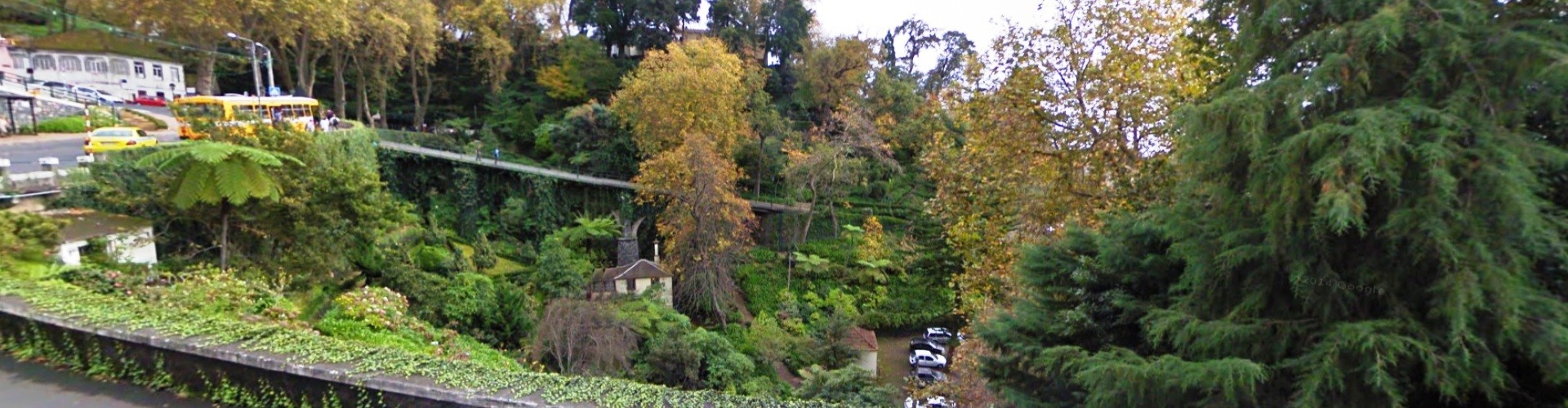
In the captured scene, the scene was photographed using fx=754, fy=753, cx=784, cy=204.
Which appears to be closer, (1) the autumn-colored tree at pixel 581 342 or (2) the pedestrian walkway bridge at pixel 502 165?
(1) the autumn-colored tree at pixel 581 342

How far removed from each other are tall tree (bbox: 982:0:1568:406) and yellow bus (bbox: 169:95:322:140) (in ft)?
34.8

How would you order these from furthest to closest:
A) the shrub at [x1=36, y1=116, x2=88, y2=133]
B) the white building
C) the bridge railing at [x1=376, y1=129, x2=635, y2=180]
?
the white building
the bridge railing at [x1=376, y1=129, x2=635, y2=180]
the shrub at [x1=36, y1=116, x2=88, y2=133]

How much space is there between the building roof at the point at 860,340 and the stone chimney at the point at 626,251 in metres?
6.46

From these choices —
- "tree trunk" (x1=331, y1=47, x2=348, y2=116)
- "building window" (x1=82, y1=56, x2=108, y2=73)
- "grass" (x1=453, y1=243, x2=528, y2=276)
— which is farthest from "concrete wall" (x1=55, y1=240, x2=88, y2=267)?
"building window" (x1=82, y1=56, x2=108, y2=73)

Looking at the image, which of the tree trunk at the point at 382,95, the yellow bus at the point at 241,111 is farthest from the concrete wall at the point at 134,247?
the tree trunk at the point at 382,95

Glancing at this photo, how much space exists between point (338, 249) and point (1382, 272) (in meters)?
10.9

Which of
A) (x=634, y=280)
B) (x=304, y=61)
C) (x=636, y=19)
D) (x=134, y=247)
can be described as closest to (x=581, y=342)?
(x=634, y=280)

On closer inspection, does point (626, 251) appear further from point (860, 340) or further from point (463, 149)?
point (463, 149)

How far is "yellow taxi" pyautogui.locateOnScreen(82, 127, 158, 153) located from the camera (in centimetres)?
1272

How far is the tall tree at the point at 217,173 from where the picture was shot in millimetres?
8422

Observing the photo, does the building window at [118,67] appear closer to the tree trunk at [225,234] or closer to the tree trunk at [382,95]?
the tree trunk at [382,95]

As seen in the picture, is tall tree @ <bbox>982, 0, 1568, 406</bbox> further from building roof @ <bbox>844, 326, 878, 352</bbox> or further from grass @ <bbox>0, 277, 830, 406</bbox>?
building roof @ <bbox>844, 326, 878, 352</bbox>

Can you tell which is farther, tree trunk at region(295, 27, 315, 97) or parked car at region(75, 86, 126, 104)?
tree trunk at region(295, 27, 315, 97)

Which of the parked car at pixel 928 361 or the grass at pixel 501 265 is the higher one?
the grass at pixel 501 265
